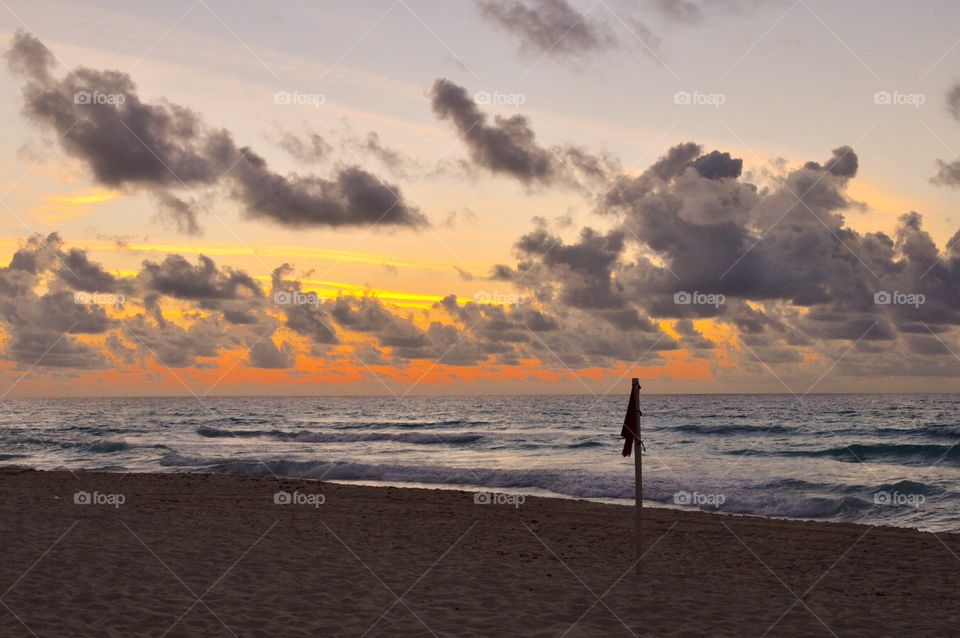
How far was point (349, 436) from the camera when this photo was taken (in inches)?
2562

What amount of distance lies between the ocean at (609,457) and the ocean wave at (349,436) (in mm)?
167

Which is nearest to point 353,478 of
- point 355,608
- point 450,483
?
point 450,483

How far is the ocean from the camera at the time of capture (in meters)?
26.5

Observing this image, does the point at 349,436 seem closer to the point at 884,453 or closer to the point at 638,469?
the point at 884,453

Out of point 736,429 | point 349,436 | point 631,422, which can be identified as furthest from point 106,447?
point 631,422

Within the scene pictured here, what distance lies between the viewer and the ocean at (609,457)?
26.5 metres

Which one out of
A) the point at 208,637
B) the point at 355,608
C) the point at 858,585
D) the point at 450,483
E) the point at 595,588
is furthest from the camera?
the point at 450,483

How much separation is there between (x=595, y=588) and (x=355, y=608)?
3790mm

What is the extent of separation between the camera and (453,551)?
50.1 feet

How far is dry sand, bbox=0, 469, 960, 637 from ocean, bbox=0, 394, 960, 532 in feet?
21.9

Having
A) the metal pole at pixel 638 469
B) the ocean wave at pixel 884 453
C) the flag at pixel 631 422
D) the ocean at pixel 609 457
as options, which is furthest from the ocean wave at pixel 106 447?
the flag at pixel 631 422

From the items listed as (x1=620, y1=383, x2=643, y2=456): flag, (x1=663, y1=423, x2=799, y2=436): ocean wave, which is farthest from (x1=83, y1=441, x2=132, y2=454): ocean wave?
(x1=620, y1=383, x2=643, y2=456): flag

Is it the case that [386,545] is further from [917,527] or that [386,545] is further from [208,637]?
[917,527]

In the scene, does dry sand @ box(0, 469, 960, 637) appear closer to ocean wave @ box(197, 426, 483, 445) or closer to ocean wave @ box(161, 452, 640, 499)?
ocean wave @ box(161, 452, 640, 499)
